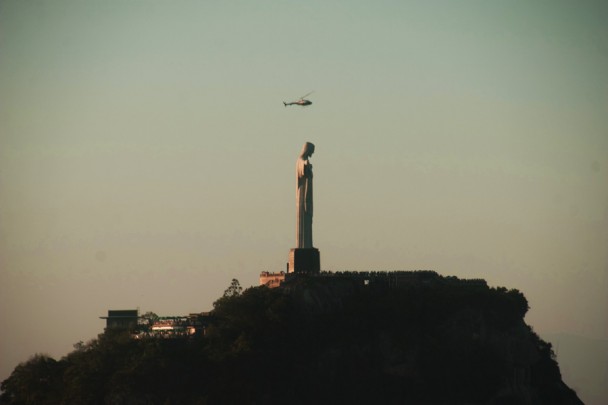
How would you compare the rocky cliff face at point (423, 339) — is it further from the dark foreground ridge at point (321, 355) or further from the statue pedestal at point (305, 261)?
the statue pedestal at point (305, 261)

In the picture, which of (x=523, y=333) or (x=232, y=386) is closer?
(x=232, y=386)

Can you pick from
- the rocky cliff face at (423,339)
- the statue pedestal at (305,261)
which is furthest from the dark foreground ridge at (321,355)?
the statue pedestal at (305,261)

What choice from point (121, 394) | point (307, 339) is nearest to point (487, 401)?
point (307, 339)

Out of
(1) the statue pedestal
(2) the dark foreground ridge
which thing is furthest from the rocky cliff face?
(1) the statue pedestal

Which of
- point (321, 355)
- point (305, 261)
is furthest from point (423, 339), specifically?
point (305, 261)

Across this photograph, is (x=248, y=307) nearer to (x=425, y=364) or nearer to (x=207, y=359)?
(x=207, y=359)

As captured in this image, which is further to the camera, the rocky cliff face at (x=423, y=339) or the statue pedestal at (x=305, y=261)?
the statue pedestal at (x=305, y=261)

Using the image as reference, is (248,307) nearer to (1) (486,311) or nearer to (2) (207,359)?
(2) (207,359)

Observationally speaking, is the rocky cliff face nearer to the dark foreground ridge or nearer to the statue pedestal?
the dark foreground ridge
